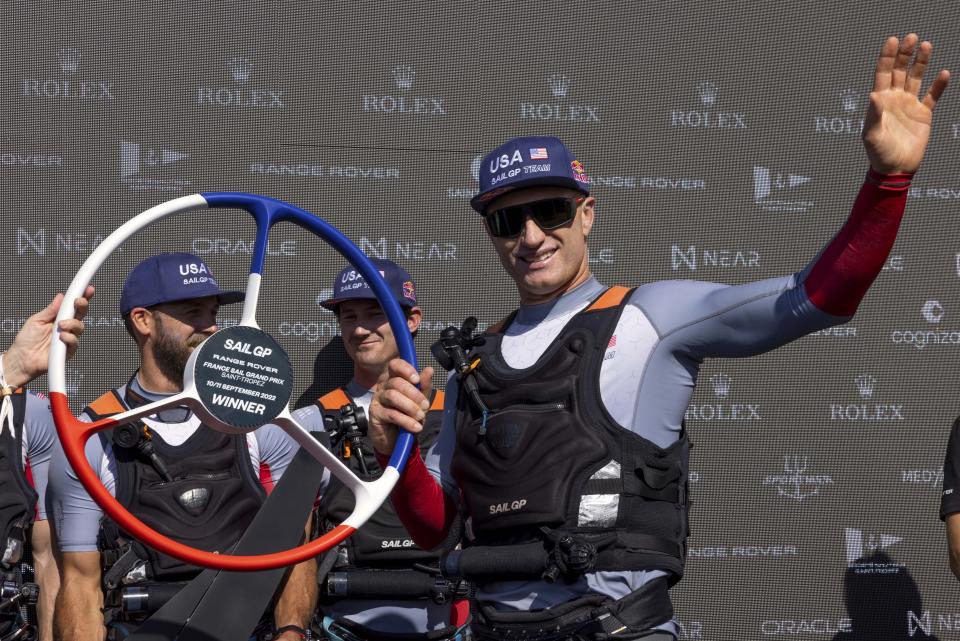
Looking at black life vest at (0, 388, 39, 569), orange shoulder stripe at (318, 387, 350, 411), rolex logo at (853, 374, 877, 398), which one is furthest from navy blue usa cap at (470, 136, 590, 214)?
rolex logo at (853, 374, 877, 398)

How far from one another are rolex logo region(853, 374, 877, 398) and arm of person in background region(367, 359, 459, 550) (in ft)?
7.62

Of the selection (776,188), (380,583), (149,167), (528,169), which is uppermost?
(149,167)

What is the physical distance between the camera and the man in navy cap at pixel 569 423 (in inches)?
73.8

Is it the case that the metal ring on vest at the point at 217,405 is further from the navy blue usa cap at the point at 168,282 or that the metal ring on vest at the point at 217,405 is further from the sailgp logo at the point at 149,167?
the sailgp logo at the point at 149,167

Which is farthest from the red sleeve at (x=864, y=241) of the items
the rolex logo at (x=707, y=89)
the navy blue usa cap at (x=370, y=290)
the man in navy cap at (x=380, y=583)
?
the rolex logo at (x=707, y=89)

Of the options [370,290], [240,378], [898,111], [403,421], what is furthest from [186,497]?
[898,111]

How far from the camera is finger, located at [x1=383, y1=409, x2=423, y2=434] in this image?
1752 millimetres

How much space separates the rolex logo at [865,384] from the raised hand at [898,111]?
2.51 m

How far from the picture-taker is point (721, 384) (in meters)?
4.02

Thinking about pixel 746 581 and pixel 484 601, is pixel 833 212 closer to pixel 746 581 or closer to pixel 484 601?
pixel 746 581

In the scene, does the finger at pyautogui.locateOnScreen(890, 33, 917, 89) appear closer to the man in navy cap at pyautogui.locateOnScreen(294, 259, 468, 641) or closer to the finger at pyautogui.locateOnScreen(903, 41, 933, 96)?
→ the finger at pyautogui.locateOnScreen(903, 41, 933, 96)

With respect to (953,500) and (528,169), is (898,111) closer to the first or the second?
(528,169)

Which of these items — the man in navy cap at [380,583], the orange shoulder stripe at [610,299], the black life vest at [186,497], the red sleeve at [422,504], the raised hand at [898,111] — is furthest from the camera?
the man in navy cap at [380,583]

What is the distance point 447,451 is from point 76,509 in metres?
1.14
